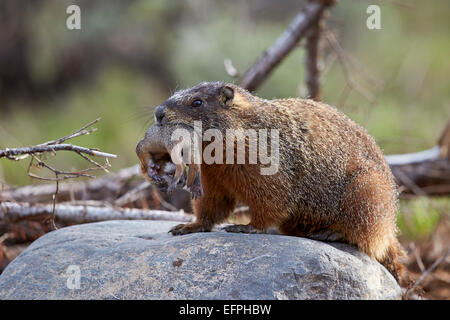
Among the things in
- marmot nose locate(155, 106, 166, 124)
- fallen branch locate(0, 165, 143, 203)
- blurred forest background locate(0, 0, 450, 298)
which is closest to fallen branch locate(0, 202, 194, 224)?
fallen branch locate(0, 165, 143, 203)

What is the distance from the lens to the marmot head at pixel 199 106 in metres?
4.23

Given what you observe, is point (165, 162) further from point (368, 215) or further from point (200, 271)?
point (368, 215)

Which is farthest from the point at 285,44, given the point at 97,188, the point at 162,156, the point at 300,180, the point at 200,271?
the point at 200,271

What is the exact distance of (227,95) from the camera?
14.7 feet

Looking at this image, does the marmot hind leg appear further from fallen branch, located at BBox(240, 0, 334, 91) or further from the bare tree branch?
the bare tree branch

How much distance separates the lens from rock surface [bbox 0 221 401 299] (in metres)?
3.75

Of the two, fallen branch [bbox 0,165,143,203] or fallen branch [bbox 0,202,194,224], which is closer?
fallen branch [bbox 0,202,194,224]

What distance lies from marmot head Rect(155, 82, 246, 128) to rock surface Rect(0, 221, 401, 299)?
88 centimetres

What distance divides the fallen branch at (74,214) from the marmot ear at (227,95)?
1.81 metres

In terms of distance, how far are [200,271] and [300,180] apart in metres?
1.20

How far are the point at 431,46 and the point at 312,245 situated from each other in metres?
13.2

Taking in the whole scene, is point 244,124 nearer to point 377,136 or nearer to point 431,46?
point 377,136
